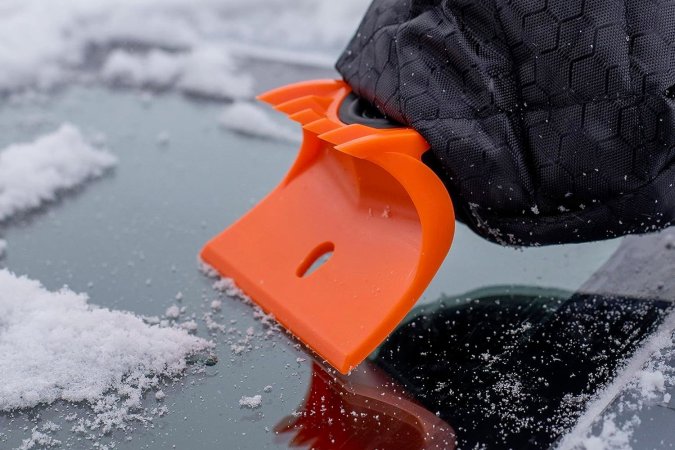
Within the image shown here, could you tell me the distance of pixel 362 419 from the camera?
894 millimetres

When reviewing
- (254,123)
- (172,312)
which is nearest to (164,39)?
(254,123)

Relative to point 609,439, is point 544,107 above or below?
above

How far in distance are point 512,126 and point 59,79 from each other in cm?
123

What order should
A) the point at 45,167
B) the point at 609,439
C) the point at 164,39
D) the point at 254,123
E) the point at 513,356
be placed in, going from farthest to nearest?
the point at 164,39 < the point at 254,123 < the point at 45,167 < the point at 513,356 < the point at 609,439

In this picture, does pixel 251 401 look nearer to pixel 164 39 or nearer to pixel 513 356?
pixel 513 356

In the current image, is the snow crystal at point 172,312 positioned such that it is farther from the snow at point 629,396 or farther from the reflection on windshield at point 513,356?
the snow at point 629,396

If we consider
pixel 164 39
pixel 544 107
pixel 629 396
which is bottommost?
pixel 164 39

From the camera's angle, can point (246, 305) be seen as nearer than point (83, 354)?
No

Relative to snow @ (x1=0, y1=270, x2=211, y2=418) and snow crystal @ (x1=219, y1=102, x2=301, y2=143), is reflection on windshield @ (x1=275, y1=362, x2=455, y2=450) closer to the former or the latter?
snow @ (x1=0, y1=270, x2=211, y2=418)

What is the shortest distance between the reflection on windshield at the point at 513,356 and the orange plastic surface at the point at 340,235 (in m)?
0.07

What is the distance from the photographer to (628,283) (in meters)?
1.07

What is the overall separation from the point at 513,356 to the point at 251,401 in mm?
300

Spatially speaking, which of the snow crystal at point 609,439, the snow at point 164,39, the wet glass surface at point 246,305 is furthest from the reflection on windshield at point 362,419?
the snow at point 164,39

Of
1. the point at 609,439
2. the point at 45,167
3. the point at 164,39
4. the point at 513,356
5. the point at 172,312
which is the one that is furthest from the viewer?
the point at 164,39
